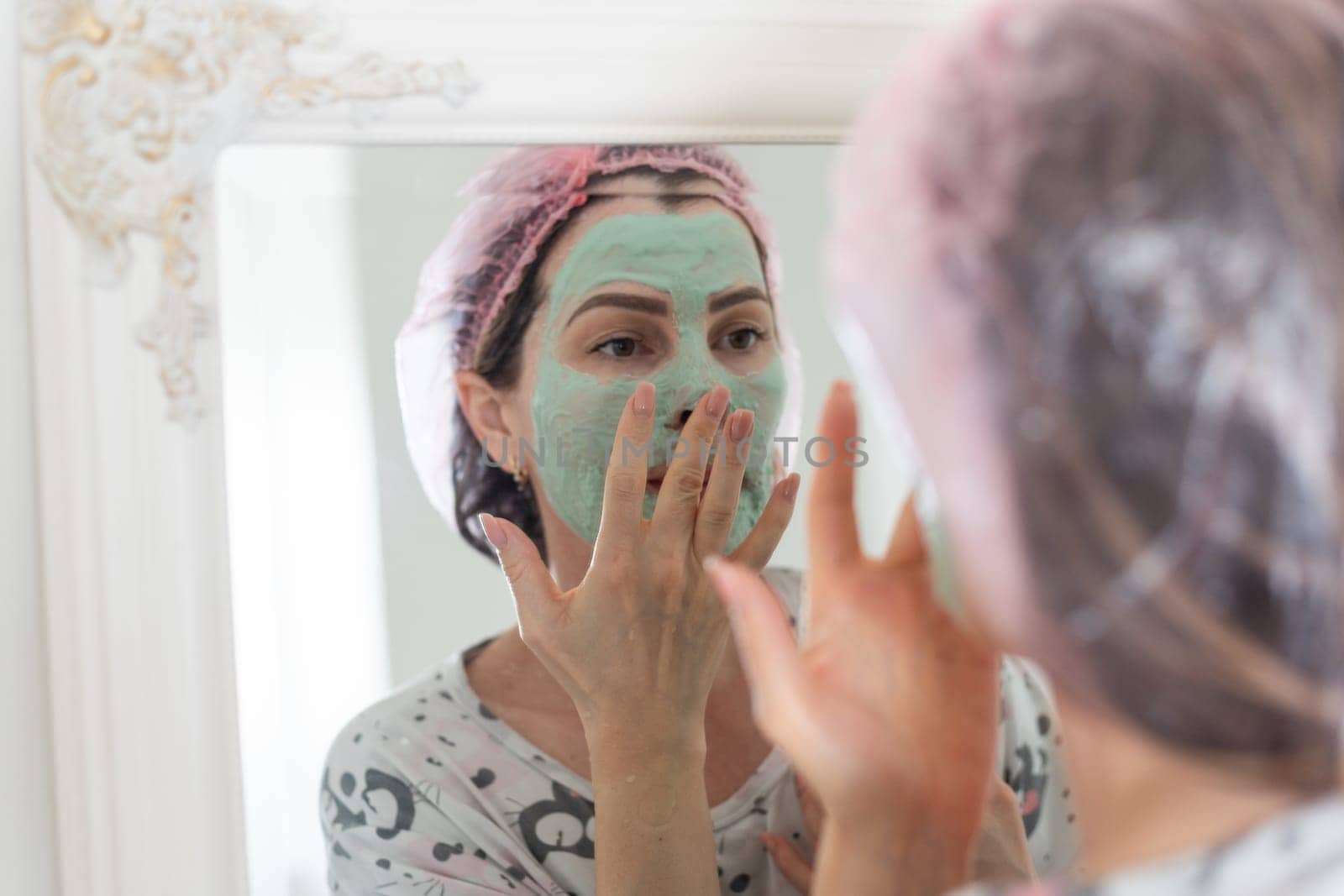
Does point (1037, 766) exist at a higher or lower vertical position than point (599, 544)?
lower

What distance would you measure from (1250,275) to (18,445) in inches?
31.7

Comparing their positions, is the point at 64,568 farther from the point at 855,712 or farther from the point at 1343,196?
the point at 1343,196

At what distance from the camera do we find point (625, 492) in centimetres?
76

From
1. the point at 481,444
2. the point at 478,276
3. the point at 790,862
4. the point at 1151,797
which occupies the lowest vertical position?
the point at 790,862

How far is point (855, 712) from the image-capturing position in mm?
540

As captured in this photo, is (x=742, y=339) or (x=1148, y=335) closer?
(x=1148, y=335)

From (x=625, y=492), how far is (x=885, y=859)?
1.00 feet

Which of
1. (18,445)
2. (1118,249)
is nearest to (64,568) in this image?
(18,445)

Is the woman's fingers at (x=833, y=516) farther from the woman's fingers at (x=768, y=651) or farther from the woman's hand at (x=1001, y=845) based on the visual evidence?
the woman's hand at (x=1001, y=845)

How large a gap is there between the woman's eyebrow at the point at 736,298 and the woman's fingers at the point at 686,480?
Answer: 0.23 feet

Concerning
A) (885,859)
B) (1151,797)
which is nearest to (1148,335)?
(1151,797)

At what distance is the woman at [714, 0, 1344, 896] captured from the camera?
0.39m

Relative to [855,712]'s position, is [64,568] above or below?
above

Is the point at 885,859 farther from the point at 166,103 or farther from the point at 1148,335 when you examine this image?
the point at 166,103
